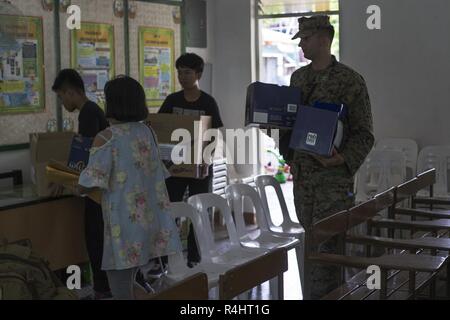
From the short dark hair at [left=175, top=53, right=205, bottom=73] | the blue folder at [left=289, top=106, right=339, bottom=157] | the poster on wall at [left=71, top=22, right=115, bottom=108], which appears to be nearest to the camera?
the blue folder at [left=289, top=106, right=339, bottom=157]

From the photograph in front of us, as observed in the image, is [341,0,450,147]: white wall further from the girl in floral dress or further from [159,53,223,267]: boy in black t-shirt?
the girl in floral dress

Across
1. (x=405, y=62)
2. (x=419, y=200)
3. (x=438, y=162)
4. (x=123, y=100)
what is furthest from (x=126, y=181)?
(x=405, y=62)

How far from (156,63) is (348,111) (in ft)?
10.2

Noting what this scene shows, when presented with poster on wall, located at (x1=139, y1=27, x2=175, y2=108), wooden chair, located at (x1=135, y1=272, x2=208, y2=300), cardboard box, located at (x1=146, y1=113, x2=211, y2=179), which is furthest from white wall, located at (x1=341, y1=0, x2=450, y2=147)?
wooden chair, located at (x1=135, y1=272, x2=208, y2=300)

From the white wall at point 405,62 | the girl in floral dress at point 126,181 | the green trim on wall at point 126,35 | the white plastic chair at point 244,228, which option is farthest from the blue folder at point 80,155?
the white wall at point 405,62

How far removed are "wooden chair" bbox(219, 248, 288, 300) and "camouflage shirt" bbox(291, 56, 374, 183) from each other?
0.92 m

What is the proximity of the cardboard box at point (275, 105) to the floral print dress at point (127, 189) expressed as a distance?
0.60 metres

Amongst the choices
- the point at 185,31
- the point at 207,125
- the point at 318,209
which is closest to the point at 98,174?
the point at 318,209

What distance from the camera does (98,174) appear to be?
3.22m

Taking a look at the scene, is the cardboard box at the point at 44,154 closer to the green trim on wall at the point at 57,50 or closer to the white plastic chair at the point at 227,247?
the green trim on wall at the point at 57,50

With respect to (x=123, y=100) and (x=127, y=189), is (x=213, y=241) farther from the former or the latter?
(x=123, y=100)

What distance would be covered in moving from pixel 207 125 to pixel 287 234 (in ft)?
3.05

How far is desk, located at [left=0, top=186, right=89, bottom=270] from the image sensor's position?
13.6 feet
